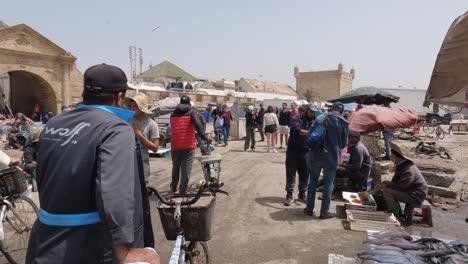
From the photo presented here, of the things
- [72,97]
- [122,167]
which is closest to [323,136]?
[122,167]

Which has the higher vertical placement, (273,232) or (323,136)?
(323,136)

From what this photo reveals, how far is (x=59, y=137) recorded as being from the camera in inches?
67.1

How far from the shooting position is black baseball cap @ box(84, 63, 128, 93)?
1.80m

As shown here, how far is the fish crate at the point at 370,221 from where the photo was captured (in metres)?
5.46

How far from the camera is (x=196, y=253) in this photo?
3.57 meters

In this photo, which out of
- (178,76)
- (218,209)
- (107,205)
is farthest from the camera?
(178,76)

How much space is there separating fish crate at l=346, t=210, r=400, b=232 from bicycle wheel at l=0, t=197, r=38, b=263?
4.67 m

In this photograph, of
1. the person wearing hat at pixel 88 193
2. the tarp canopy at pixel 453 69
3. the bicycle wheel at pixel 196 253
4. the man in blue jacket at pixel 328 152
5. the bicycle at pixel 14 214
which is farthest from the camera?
the man in blue jacket at pixel 328 152

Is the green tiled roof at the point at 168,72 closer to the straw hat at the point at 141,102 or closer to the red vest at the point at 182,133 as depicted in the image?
the red vest at the point at 182,133

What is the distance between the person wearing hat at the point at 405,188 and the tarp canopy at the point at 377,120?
2.81 meters

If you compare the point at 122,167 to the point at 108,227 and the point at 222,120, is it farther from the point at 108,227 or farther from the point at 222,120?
the point at 222,120

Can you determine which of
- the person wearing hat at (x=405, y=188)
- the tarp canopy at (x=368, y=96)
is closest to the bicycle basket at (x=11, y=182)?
the person wearing hat at (x=405, y=188)

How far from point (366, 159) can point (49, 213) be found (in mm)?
6566

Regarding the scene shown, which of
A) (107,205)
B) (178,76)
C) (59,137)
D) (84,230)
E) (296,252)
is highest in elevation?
(178,76)
